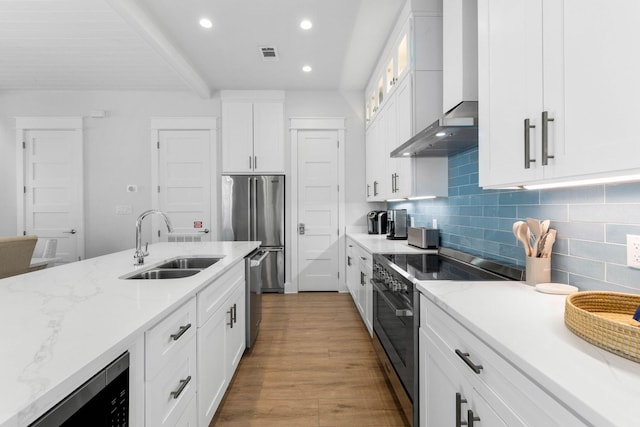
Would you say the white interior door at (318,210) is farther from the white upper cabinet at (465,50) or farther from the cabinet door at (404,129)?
the white upper cabinet at (465,50)

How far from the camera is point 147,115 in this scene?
451 cm

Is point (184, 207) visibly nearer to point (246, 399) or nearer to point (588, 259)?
point (246, 399)

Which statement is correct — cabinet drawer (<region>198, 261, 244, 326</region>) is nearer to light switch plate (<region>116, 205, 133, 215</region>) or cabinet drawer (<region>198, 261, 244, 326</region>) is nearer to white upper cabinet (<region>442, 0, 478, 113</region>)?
white upper cabinet (<region>442, 0, 478, 113</region>)

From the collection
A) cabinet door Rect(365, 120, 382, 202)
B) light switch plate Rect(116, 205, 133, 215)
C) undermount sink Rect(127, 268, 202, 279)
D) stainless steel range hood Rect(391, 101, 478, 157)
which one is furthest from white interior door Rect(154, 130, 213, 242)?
stainless steel range hood Rect(391, 101, 478, 157)

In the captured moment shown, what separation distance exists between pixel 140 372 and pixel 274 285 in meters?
3.56

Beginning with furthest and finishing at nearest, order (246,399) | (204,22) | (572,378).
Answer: (204,22) < (246,399) < (572,378)

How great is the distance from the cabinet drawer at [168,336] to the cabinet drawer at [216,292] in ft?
0.31

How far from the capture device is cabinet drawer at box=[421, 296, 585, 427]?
0.67 m

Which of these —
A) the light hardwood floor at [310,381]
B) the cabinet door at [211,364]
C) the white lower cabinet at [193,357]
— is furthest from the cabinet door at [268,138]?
the cabinet door at [211,364]

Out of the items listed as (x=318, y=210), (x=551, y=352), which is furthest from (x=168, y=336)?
(x=318, y=210)

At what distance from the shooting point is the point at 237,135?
4.46 meters

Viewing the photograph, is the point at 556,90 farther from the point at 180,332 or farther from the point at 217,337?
the point at 217,337

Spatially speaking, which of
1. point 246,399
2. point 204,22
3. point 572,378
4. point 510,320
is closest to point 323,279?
point 246,399

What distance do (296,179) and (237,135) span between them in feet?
3.47
